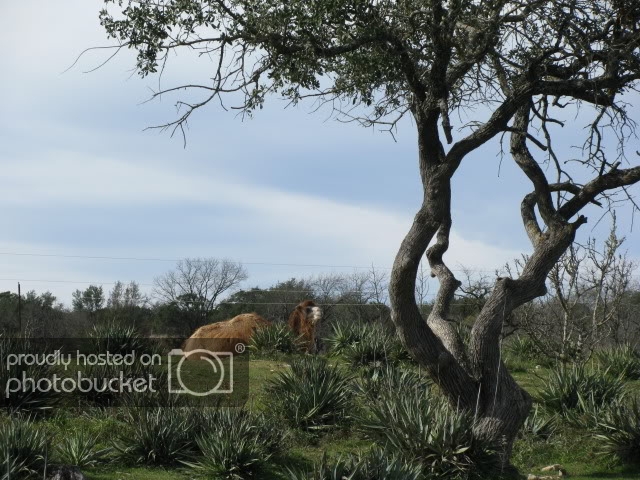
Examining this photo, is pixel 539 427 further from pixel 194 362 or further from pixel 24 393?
pixel 24 393

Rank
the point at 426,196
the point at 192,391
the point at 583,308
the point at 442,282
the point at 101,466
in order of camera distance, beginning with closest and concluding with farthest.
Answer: the point at 101,466 < the point at 426,196 < the point at 442,282 < the point at 192,391 < the point at 583,308

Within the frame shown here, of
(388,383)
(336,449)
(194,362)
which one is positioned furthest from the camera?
(194,362)

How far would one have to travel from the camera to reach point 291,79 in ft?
43.3

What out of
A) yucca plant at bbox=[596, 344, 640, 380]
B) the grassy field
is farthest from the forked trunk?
yucca plant at bbox=[596, 344, 640, 380]

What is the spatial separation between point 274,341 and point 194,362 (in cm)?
244

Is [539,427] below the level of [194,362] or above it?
below

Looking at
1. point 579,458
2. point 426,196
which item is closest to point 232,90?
point 426,196

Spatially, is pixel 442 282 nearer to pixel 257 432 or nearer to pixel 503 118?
pixel 503 118

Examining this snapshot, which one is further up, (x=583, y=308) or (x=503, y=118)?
(x=503, y=118)

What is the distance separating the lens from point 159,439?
1157cm

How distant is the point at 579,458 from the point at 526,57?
230 inches

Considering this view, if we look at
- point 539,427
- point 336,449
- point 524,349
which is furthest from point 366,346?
point 336,449

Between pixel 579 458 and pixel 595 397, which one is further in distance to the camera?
pixel 595 397

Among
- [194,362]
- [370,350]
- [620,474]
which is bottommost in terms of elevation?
[620,474]
